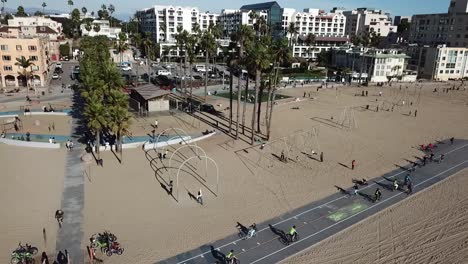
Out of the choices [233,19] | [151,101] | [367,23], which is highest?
[367,23]

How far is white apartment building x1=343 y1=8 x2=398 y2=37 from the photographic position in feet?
599

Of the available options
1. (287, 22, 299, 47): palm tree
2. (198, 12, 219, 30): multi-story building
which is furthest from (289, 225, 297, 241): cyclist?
(198, 12, 219, 30): multi-story building

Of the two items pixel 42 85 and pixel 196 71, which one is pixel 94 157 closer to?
pixel 42 85

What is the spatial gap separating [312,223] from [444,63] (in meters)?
114

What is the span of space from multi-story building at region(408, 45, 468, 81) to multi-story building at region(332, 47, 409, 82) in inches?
386

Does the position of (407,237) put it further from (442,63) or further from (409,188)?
(442,63)

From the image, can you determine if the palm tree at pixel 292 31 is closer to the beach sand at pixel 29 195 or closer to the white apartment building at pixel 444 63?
the white apartment building at pixel 444 63

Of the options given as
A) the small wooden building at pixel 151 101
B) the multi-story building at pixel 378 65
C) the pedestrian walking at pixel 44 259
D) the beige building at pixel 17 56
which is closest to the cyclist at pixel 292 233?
the pedestrian walking at pixel 44 259

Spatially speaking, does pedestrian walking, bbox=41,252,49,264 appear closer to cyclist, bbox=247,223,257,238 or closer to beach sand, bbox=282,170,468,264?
cyclist, bbox=247,223,257,238

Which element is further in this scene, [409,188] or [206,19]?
[206,19]

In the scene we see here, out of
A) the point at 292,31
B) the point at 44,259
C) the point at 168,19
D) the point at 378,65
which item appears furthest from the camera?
the point at 168,19

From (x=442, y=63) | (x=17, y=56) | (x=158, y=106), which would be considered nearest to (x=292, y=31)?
(x=442, y=63)

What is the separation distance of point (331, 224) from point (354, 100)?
58.6m

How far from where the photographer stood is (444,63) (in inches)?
4722
